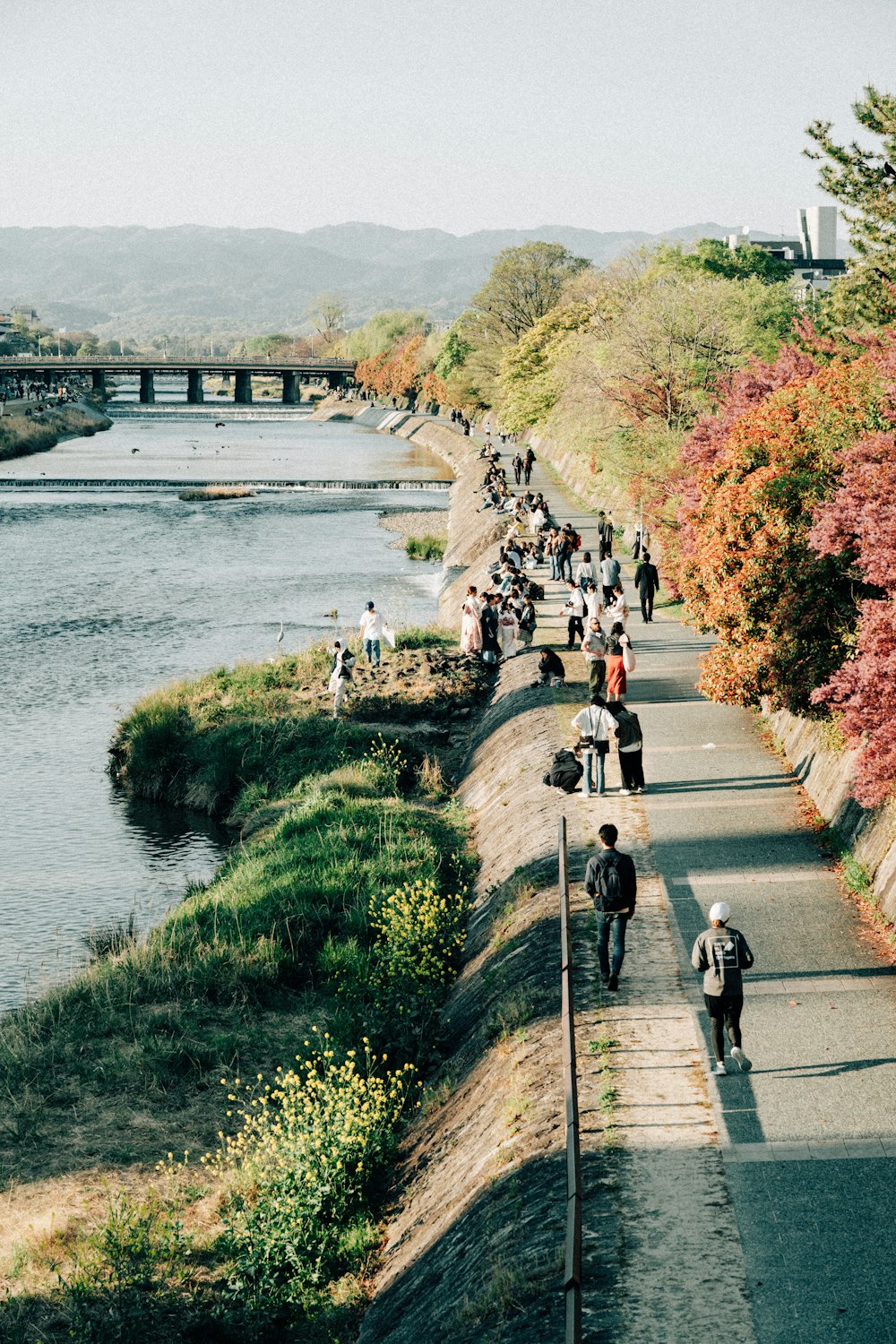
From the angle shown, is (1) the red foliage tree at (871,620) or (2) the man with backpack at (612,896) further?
(1) the red foliage tree at (871,620)

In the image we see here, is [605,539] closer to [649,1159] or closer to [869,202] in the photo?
[869,202]

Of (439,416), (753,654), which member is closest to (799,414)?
(753,654)

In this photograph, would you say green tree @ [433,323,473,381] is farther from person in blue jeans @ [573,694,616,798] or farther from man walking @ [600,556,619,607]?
person in blue jeans @ [573,694,616,798]

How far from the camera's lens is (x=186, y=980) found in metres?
17.4

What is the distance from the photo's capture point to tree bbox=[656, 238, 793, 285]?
188 ft

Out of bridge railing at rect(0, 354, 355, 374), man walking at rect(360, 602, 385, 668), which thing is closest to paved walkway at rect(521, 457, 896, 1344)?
man walking at rect(360, 602, 385, 668)

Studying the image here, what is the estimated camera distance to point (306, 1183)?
12109mm

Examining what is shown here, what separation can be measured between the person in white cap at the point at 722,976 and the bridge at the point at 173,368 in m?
149

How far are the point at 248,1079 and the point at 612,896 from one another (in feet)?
17.2

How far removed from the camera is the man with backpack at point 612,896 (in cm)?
1228

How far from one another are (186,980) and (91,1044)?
5.25ft

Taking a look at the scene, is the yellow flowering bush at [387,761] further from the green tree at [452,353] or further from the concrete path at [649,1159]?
the green tree at [452,353]

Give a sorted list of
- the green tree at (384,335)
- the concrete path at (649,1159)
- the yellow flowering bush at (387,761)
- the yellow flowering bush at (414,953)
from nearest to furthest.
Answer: the concrete path at (649,1159) → the yellow flowering bush at (414,953) → the yellow flowering bush at (387,761) → the green tree at (384,335)

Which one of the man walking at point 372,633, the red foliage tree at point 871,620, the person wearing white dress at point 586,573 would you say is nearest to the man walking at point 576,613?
the person wearing white dress at point 586,573
